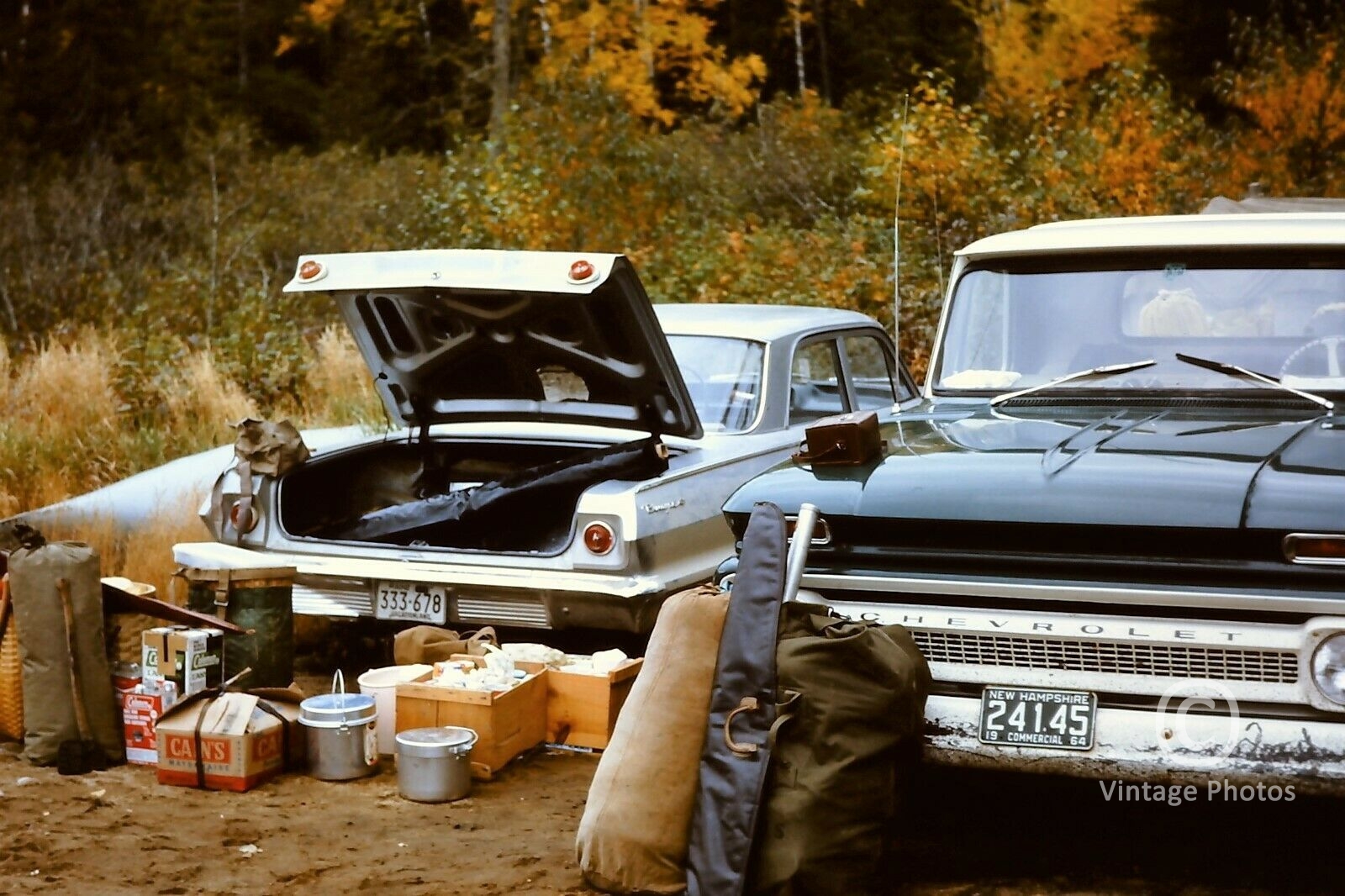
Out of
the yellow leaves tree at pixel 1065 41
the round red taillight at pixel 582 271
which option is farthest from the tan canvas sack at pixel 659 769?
the yellow leaves tree at pixel 1065 41

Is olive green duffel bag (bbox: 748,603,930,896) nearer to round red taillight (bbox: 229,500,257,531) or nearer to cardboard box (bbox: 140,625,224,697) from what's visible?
cardboard box (bbox: 140,625,224,697)

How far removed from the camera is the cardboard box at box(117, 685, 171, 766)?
5.48 m

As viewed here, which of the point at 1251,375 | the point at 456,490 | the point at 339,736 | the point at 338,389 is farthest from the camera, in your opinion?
the point at 338,389

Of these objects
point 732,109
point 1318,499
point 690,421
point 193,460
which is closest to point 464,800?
point 690,421

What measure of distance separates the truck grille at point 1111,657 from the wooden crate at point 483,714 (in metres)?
1.85

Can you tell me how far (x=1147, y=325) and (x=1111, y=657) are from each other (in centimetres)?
170

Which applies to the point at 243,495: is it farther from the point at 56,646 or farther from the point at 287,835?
the point at 287,835

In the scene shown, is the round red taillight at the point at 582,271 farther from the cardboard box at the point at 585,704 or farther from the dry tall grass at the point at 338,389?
the dry tall grass at the point at 338,389

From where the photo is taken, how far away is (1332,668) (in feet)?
11.8

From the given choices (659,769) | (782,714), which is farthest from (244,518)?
(782,714)

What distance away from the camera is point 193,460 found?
900 cm

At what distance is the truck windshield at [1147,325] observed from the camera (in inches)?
191

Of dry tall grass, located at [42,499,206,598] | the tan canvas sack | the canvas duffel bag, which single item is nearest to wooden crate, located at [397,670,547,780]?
the canvas duffel bag

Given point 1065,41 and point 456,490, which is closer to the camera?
point 456,490
